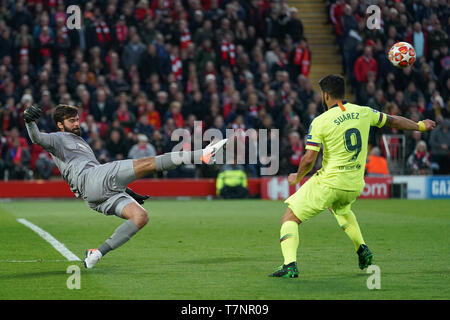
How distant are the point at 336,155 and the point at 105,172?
2.56m

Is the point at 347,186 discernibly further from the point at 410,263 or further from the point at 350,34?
the point at 350,34

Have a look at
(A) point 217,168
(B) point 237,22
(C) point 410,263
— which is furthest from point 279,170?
(C) point 410,263

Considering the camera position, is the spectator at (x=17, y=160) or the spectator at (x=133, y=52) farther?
the spectator at (x=133, y=52)

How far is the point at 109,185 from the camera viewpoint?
32.1ft

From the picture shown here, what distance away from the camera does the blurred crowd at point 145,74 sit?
23641 mm

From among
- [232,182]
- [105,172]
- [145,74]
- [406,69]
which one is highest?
[406,69]

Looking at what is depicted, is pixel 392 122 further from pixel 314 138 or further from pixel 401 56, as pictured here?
pixel 401 56

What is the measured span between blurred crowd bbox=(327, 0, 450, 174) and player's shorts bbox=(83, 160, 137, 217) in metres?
16.7

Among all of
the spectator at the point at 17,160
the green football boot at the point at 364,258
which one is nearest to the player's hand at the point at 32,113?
the green football boot at the point at 364,258

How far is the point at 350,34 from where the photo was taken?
2814cm

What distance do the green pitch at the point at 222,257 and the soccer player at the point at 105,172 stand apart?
53cm

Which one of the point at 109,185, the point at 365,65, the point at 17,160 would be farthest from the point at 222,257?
the point at 365,65

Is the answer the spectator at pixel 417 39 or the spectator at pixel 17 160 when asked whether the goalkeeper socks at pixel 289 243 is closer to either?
the spectator at pixel 17 160
